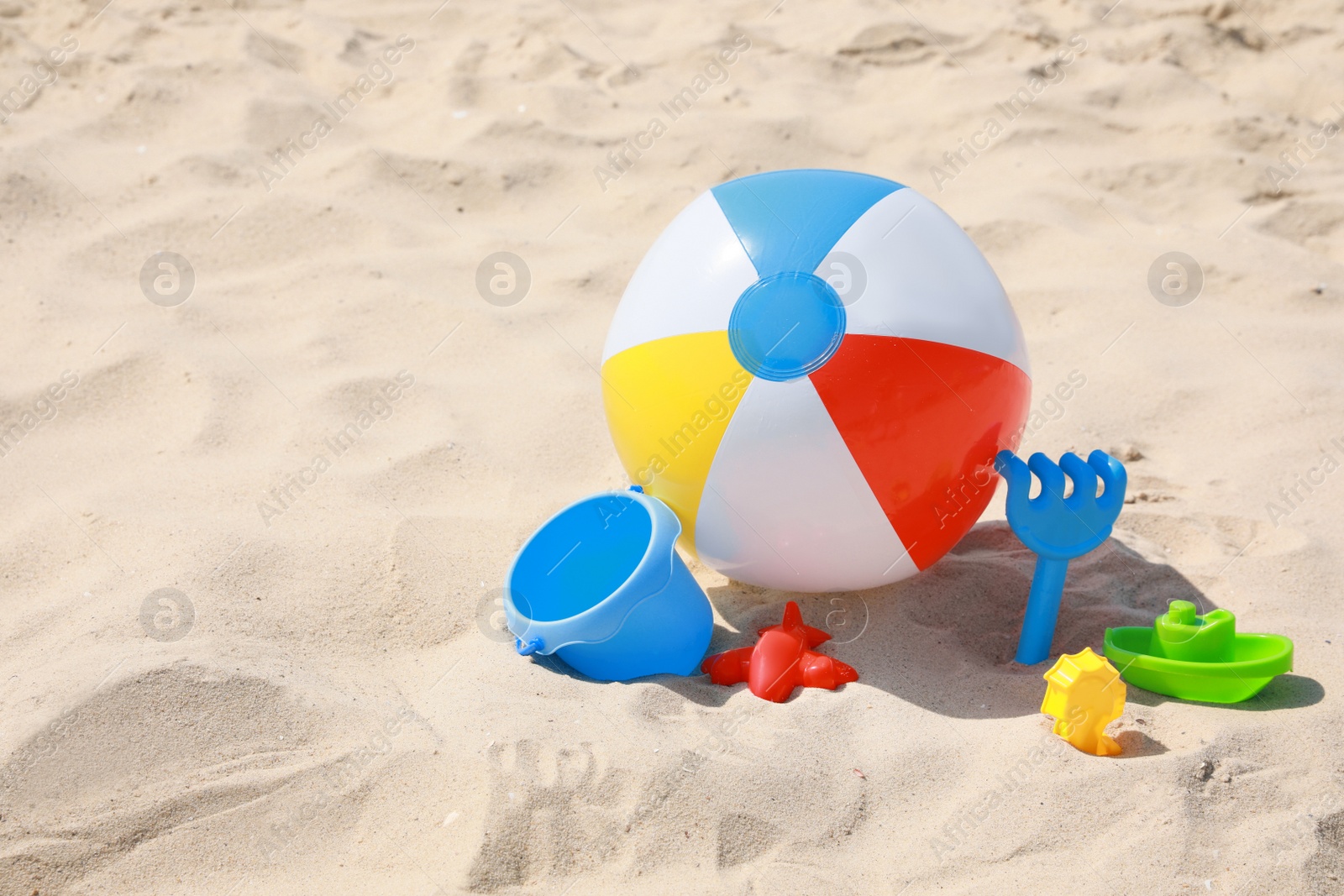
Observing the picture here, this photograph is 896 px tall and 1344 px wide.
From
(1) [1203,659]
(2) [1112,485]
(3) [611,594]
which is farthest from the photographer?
(3) [611,594]

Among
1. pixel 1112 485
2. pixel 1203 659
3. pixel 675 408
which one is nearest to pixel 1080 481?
pixel 1112 485

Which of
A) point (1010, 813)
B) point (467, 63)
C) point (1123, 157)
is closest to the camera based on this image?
point (1010, 813)

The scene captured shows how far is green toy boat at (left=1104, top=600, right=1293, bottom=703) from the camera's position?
2.82 m

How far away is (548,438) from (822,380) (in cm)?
169

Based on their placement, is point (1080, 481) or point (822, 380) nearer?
point (822, 380)

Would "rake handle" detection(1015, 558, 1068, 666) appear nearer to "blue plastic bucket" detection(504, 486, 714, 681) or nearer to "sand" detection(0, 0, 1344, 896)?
"sand" detection(0, 0, 1344, 896)

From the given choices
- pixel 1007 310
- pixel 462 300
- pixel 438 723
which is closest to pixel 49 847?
pixel 438 723

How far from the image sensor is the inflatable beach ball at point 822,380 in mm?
2852

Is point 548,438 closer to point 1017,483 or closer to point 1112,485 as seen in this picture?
point 1017,483

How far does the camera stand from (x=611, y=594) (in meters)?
3.15

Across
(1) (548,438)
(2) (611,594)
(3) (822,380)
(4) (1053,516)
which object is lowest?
(1) (548,438)

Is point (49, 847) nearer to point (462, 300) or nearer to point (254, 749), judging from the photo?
point (254, 749)

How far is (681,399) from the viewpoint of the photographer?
296 centimetres

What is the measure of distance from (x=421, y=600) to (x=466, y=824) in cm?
98
